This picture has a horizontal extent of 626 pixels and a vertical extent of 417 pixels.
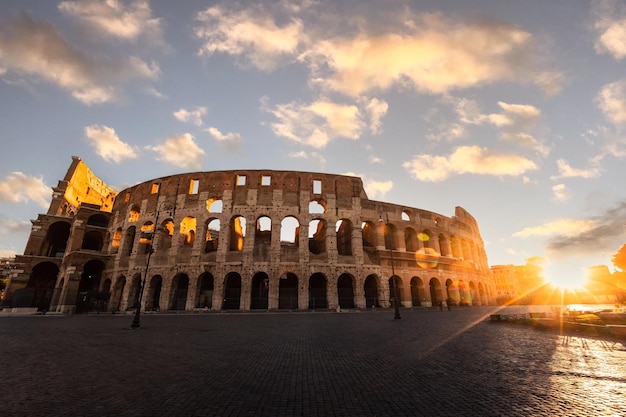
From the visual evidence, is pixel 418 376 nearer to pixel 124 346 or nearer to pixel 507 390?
pixel 507 390

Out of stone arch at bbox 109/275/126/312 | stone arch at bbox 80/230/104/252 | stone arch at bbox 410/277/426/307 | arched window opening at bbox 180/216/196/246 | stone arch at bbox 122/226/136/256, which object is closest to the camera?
stone arch at bbox 109/275/126/312

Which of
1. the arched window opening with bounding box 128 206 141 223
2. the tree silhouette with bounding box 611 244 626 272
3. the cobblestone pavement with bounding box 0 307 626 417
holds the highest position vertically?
the arched window opening with bounding box 128 206 141 223

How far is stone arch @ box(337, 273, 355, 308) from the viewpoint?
92.0 feet

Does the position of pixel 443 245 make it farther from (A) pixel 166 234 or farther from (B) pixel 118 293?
(B) pixel 118 293

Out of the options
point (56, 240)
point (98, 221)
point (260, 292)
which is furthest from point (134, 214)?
point (260, 292)

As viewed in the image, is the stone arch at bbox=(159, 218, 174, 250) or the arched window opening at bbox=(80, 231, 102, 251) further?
the arched window opening at bbox=(80, 231, 102, 251)

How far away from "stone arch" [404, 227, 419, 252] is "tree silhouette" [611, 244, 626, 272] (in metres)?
37.4

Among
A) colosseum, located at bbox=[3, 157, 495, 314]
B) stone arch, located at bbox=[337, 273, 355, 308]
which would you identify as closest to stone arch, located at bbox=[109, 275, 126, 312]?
colosseum, located at bbox=[3, 157, 495, 314]

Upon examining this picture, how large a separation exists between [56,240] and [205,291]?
2450cm

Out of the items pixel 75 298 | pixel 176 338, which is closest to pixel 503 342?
pixel 176 338

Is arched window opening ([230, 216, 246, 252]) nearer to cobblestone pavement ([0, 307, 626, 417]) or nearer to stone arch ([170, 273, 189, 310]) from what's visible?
stone arch ([170, 273, 189, 310])

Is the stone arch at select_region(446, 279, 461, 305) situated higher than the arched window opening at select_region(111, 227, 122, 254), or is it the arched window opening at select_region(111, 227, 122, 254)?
the arched window opening at select_region(111, 227, 122, 254)

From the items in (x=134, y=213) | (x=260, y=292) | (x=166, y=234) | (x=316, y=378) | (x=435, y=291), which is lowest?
(x=316, y=378)

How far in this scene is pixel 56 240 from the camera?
36562mm
